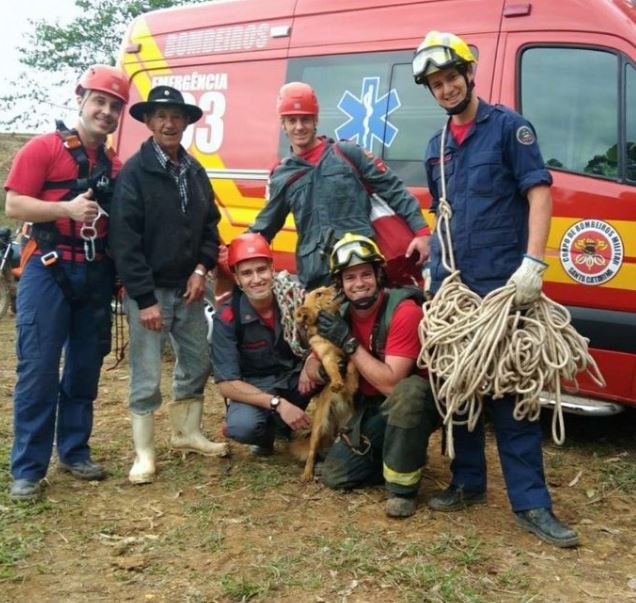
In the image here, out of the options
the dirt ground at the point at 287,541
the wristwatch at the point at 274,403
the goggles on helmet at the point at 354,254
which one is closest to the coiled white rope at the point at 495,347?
the goggles on helmet at the point at 354,254

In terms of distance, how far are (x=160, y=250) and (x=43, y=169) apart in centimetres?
66

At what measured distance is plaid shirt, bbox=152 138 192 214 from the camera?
12.9 ft

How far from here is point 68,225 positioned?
374 centimetres

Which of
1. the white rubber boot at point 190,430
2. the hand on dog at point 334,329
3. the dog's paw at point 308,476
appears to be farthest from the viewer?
the white rubber boot at point 190,430

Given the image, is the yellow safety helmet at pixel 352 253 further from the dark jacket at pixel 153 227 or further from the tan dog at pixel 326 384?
the dark jacket at pixel 153 227

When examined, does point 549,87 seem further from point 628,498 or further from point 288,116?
point 628,498

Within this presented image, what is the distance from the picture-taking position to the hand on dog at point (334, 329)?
12.0 feet

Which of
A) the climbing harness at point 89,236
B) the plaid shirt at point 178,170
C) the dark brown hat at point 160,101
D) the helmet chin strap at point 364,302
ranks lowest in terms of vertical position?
the helmet chin strap at point 364,302

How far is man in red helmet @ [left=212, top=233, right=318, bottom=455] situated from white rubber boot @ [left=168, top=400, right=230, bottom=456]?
217mm

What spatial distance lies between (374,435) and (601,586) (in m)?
1.26

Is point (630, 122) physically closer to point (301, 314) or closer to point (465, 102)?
point (465, 102)

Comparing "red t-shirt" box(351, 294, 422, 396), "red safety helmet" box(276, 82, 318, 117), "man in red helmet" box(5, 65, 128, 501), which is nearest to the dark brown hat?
"man in red helmet" box(5, 65, 128, 501)

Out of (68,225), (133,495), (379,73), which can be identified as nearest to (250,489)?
(133,495)

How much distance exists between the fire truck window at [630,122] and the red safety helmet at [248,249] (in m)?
1.90
